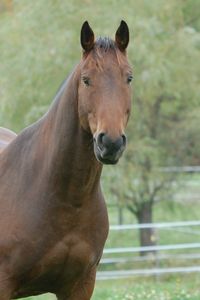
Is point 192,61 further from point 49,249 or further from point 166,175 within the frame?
point 49,249

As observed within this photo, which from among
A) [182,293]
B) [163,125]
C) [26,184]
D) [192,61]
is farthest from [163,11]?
[26,184]

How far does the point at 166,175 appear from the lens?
1652 centimetres

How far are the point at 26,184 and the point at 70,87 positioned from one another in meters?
0.65

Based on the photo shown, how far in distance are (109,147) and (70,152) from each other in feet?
2.30

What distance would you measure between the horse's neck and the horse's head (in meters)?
0.15

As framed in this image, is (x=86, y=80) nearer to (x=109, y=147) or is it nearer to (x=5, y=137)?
(x=109, y=147)

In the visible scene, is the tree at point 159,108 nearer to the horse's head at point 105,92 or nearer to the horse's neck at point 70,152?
the horse's neck at point 70,152

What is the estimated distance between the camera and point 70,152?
4.48 metres

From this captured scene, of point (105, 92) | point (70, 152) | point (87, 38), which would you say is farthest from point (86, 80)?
point (70, 152)

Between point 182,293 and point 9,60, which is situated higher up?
point 9,60

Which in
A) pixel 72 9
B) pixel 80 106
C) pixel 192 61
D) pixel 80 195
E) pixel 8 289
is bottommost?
pixel 8 289

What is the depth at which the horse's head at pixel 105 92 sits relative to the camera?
3863 millimetres

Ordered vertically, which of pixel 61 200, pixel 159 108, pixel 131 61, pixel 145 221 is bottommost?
pixel 145 221

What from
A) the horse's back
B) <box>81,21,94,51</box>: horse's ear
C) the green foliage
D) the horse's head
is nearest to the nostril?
the horse's head
